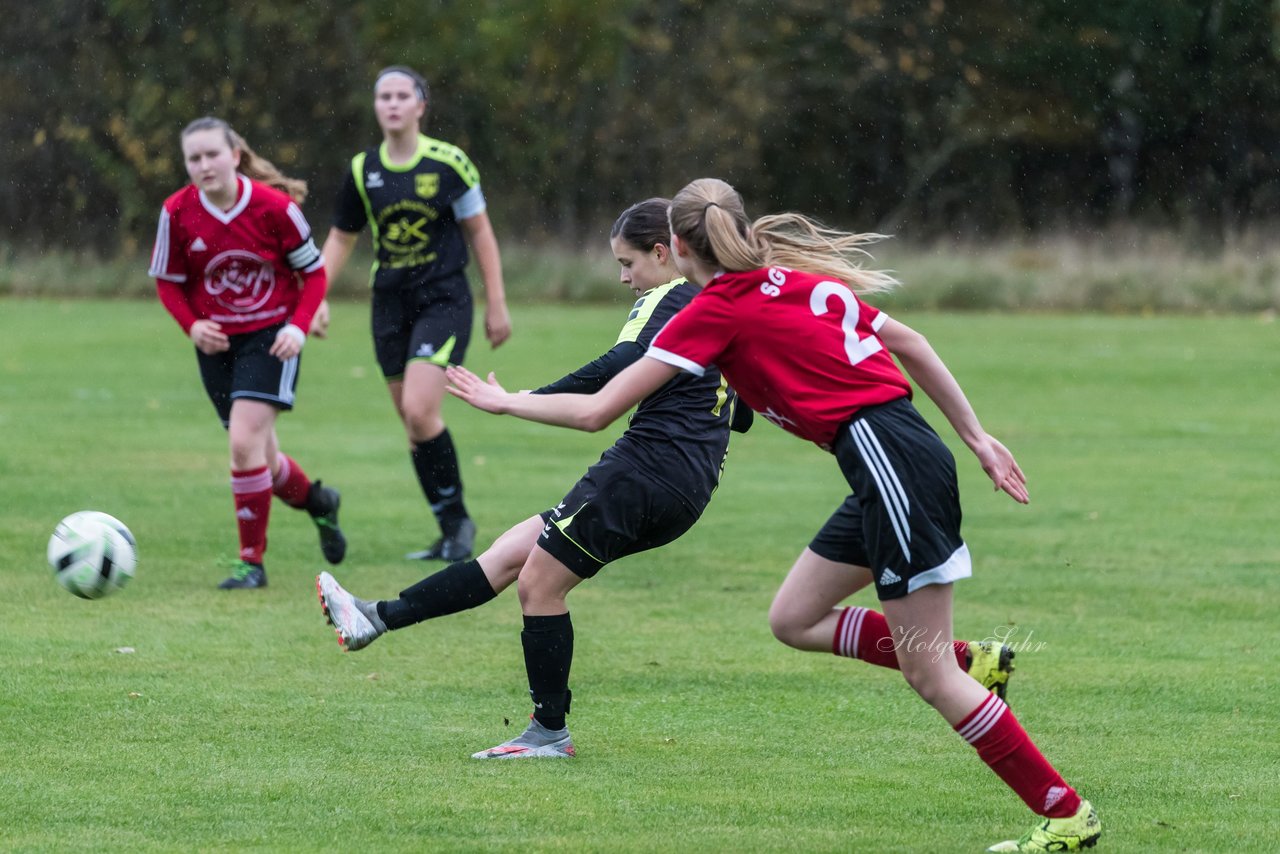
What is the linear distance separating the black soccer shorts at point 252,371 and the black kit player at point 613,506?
2846mm

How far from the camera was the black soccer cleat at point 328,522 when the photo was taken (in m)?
8.75

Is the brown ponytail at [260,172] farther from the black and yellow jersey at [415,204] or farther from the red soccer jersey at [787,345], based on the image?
the red soccer jersey at [787,345]

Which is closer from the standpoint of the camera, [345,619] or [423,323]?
[345,619]

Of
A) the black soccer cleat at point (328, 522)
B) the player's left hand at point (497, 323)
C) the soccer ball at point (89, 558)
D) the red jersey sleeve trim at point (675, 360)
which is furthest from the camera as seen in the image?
the player's left hand at point (497, 323)

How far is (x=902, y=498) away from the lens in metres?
4.44

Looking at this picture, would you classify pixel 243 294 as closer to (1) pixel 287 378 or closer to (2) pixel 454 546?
(1) pixel 287 378

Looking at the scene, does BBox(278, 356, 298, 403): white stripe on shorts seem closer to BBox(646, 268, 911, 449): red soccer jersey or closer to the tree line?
BBox(646, 268, 911, 449): red soccer jersey

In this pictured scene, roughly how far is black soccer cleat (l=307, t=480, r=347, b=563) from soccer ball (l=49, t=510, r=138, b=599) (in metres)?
2.39

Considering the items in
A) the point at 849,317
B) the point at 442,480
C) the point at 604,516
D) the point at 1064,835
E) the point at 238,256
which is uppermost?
the point at 849,317

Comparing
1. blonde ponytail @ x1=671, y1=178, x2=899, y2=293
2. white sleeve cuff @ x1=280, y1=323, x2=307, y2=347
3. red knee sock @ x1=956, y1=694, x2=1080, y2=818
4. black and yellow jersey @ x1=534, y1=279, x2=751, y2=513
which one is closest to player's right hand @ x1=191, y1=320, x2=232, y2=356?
white sleeve cuff @ x1=280, y1=323, x2=307, y2=347

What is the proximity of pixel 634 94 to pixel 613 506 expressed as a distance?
36.4 meters

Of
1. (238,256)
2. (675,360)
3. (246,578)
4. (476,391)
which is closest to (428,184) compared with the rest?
(238,256)

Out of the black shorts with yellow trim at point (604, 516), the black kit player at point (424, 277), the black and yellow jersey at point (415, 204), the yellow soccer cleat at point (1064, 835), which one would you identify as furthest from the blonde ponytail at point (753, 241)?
the black and yellow jersey at point (415, 204)

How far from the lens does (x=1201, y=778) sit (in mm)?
5227
